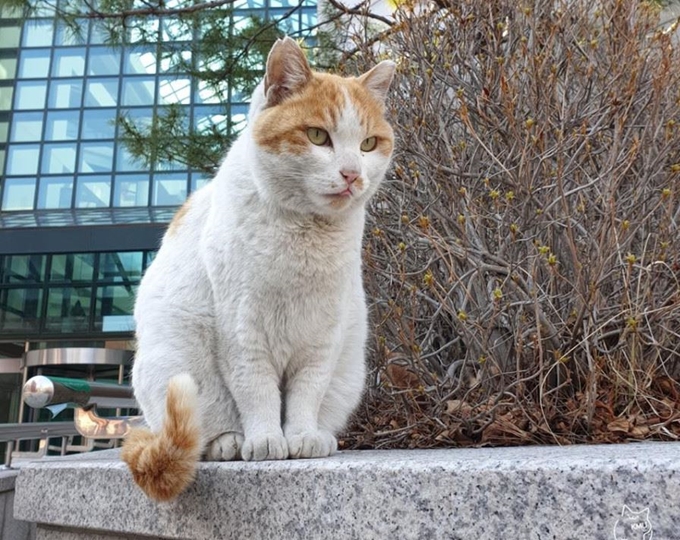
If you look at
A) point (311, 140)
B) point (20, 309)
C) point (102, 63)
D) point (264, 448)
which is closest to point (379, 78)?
point (311, 140)

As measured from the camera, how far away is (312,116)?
1.43m

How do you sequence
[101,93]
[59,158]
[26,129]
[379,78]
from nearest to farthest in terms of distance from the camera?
[379,78] → [59,158] → [26,129] → [101,93]

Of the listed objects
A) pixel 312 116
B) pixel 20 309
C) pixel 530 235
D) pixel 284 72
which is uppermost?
pixel 284 72

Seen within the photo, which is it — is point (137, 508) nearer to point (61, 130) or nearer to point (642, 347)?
point (642, 347)

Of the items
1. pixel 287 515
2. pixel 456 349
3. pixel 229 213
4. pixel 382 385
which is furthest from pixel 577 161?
pixel 287 515

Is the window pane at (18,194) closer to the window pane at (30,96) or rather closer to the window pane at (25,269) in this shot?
the window pane at (30,96)

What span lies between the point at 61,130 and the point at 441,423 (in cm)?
1485

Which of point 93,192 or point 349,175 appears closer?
point 349,175

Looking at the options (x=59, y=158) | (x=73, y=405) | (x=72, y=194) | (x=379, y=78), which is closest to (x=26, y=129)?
(x=59, y=158)

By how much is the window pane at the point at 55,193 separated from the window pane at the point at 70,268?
2457 mm

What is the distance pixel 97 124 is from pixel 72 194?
1.77 meters

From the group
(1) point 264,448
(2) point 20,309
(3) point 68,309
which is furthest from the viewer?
(3) point 68,309

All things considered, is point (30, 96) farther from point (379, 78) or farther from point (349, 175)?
point (349, 175)

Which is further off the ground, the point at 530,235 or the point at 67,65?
the point at 67,65
